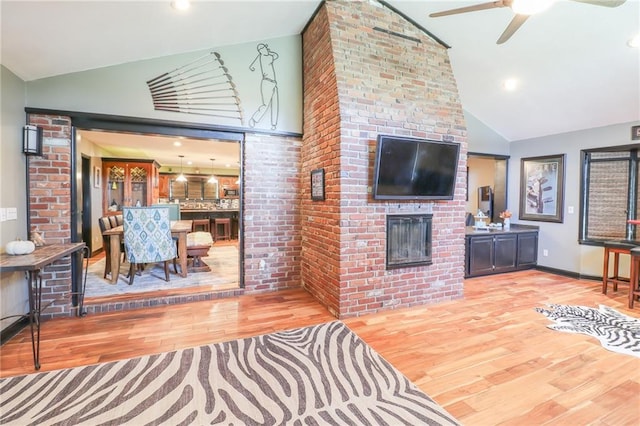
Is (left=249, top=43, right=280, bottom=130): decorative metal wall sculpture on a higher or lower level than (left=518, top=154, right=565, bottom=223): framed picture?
higher

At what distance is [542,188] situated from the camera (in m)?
5.20

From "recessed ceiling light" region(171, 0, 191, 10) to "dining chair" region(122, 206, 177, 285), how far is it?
2465 mm

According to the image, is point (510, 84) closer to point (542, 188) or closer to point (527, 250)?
point (542, 188)

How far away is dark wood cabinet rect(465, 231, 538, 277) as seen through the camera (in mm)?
4715

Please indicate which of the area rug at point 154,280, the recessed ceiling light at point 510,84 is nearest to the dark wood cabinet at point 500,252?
the recessed ceiling light at point 510,84

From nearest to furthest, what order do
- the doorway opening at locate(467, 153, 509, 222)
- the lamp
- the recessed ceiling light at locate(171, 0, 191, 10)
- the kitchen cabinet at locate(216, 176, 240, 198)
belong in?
the recessed ceiling light at locate(171, 0, 191, 10) < the lamp < the doorway opening at locate(467, 153, 509, 222) < the kitchen cabinet at locate(216, 176, 240, 198)

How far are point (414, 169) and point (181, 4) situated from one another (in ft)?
8.99

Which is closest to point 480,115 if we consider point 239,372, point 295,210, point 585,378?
point 295,210

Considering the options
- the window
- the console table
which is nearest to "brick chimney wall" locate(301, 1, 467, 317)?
the console table

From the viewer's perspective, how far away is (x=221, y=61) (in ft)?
11.7

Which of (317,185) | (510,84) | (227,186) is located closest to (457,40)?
(510,84)

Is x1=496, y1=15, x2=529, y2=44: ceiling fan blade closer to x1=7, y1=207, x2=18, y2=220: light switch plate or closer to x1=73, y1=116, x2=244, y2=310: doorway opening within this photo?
x1=73, y1=116, x2=244, y2=310: doorway opening

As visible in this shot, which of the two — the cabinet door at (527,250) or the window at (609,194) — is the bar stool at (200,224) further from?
the window at (609,194)

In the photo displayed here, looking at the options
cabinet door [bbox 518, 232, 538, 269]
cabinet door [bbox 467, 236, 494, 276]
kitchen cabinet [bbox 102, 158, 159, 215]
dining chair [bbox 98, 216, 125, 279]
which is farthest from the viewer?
kitchen cabinet [bbox 102, 158, 159, 215]
